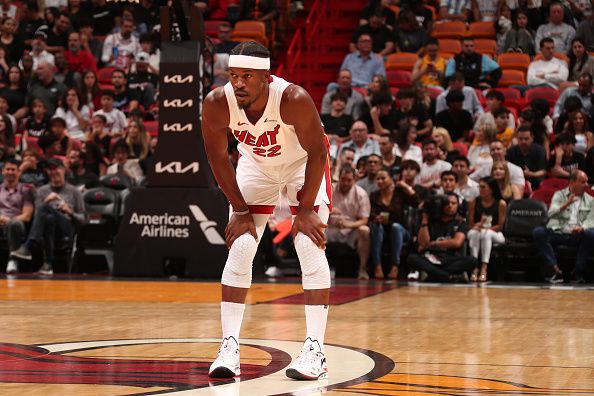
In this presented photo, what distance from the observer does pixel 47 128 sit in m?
14.8

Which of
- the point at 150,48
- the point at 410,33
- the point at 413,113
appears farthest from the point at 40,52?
the point at 413,113

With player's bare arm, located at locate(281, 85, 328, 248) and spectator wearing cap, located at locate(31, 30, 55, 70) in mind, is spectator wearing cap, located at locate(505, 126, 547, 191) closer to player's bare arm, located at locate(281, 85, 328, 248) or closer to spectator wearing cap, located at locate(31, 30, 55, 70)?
spectator wearing cap, located at locate(31, 30, 55, 70)

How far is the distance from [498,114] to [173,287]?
5.33 meters

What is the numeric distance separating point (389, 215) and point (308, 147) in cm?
717

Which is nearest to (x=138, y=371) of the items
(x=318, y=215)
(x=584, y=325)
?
(x=318, y=215)

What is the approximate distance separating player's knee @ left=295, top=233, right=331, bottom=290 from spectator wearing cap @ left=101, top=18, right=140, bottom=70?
38.2ft

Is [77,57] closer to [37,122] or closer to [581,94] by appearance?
[37,122]

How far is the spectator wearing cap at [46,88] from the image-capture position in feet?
51.2

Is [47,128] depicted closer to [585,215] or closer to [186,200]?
[186,200]

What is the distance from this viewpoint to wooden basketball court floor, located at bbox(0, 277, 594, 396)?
4.88 metres

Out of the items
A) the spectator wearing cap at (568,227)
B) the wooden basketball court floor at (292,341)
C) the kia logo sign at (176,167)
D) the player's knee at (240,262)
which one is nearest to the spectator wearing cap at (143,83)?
the kia logo sign at (176,167)

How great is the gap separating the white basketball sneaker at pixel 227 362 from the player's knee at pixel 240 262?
303 millimetres

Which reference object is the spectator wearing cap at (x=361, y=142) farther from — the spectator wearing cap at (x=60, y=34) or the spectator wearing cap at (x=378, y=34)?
the spectator wearing cap at (x=60, y=34)

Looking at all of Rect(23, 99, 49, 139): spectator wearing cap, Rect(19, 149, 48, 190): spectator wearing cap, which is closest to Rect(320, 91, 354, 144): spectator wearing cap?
Rect(19, 149, 48, 190): spectator wearing cap
